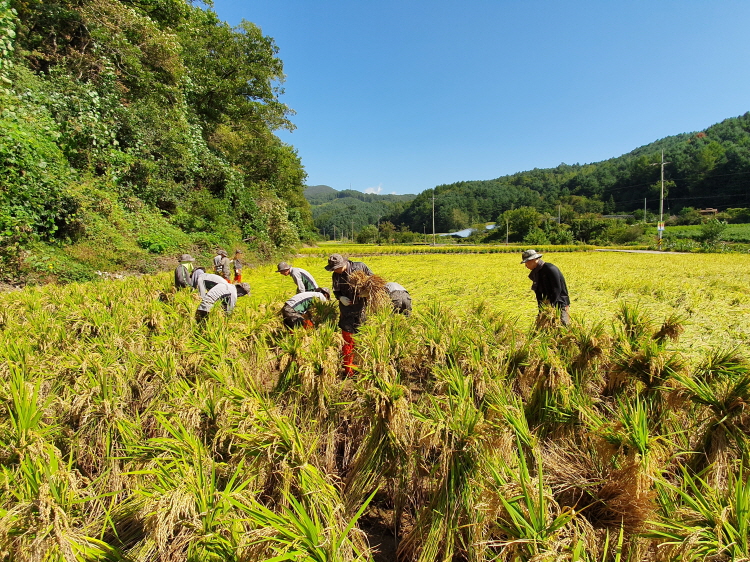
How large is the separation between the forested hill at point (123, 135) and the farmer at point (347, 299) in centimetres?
927

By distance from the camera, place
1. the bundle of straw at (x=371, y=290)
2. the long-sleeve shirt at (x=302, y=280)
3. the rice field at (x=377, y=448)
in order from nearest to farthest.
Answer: the rice field at (x=377, y=448) → the bundle of straw at (x=371, y=290) → the long-sleeve shirt at (x=302, y=280)

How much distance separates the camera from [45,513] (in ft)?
4.90

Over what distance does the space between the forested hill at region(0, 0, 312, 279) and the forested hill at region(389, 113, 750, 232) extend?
154 feet

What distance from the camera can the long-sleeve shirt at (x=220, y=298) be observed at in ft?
16.3

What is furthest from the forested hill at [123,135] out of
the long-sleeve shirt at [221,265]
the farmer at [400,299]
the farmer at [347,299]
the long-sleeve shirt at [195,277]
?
the farmer at [400,299]

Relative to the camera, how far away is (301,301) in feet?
15.9

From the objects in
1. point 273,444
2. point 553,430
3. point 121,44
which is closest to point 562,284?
point 553,430

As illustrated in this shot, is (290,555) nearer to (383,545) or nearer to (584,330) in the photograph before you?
(383,545)

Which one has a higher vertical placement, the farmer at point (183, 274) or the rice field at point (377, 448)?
the farmer at point (183, 274)

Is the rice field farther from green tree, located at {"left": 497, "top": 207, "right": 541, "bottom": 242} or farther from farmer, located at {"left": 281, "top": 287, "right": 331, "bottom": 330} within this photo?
green tree, located at {"left": 497, "top": 207, "right": 541, "bottom": 242}

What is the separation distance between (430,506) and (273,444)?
947 millimetres

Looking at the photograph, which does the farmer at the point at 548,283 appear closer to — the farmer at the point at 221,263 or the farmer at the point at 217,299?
the farmer at the point at 217,299

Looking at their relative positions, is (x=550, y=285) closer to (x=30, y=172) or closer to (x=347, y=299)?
(x=347, y=299)

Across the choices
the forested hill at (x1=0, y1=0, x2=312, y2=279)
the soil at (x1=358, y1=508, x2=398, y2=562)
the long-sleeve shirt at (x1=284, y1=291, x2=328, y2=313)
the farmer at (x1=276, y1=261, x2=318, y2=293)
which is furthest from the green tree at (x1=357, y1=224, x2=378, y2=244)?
the soil at (x1=358, y1=508, x2=398, y2=562)
